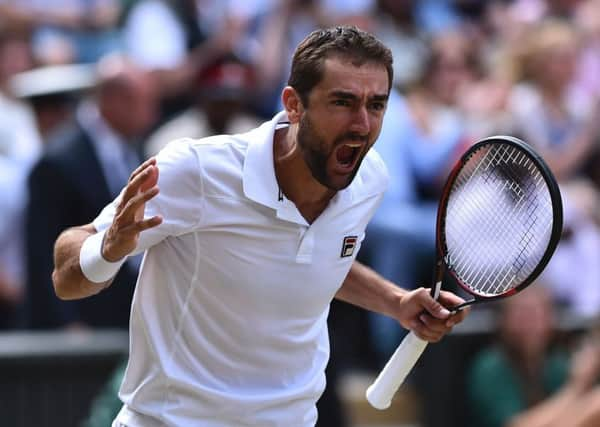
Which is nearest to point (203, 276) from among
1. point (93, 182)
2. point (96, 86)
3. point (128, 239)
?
point (128, 239)

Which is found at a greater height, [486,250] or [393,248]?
[486,250]

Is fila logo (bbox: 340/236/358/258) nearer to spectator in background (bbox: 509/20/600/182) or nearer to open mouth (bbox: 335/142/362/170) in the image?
open mouth (bbox: 335/142/362/170)

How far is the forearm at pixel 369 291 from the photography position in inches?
167

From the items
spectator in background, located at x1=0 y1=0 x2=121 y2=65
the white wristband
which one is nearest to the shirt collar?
the white wristband

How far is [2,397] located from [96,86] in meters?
1.72

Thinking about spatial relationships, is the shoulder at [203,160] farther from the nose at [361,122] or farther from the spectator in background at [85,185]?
the spectator in background at [85,185]

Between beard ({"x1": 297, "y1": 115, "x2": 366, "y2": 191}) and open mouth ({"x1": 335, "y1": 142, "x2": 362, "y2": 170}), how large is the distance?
15mm

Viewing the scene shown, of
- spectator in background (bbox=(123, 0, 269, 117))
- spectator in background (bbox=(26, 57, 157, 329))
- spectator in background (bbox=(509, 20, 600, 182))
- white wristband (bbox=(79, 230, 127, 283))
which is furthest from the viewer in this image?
spectator in background (bbox=(123, 0, 269, 117))

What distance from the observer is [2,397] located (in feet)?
23.8

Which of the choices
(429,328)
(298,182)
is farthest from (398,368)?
(298,182)

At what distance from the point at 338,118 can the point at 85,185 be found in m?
3.46

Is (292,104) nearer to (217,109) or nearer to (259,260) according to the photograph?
(259,260)

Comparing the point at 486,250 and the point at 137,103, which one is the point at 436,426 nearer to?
the point at 137,103

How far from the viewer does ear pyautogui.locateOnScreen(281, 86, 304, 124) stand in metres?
3.95
